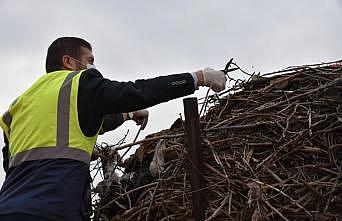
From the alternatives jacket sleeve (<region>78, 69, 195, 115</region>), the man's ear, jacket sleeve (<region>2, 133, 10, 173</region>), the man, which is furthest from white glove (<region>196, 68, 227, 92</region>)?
jacket sleeve (<region>2, 133, 10, 173</region>)

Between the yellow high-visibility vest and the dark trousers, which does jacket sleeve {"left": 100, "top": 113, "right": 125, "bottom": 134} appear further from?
the dark trousers

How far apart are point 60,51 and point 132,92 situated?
679 mm

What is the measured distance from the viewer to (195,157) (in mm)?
2680

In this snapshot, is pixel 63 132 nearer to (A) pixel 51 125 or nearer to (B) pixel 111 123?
(A) pixel 51 125

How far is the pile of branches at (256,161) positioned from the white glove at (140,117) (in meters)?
0.11

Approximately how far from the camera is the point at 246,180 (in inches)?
101

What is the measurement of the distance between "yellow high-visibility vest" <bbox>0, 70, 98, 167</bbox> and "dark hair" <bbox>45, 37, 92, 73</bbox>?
254 millimetres

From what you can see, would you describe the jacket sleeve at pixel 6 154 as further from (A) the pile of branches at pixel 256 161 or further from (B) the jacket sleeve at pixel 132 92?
(B) the jacket sleeve at pixel 132 92

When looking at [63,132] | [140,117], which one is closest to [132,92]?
[63,132]

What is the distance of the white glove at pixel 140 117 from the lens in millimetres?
3324

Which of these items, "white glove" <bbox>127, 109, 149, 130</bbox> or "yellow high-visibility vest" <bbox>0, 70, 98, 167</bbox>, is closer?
"yellow high-visibility vest" <bbox>0, 70, 98, 167</bbox>

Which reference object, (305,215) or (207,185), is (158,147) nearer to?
(207,185)

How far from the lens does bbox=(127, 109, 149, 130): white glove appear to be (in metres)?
3.32

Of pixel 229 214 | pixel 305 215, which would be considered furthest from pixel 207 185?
pixel 305 215
